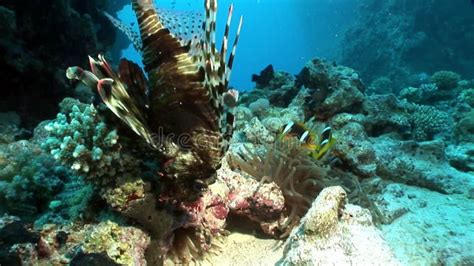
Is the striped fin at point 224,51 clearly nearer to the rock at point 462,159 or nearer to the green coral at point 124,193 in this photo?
the green coral at point 124,193

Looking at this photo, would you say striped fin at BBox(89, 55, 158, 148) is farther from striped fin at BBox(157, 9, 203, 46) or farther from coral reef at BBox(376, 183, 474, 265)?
coral reef at BBox(376, 183, 474, 265)

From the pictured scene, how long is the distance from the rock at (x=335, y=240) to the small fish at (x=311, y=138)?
148 cm

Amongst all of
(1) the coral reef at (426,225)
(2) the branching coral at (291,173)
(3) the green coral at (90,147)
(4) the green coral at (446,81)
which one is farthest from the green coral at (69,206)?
(4) the green coral at (446,81)

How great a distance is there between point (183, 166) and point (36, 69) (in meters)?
5.15

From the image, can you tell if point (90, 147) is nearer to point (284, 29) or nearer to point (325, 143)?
point (325, 143)

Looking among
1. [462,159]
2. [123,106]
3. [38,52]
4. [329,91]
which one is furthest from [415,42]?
[123,106]

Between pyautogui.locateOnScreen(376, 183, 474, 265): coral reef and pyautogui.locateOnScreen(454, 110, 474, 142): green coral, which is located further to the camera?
pyautogui.locateOnScreen(454, 110, 474, 142): green coral

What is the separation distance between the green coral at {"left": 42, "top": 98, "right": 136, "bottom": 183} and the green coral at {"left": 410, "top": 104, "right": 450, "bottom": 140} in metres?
6.95

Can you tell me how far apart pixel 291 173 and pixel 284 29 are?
123 m

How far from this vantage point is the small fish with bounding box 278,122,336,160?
4129mm

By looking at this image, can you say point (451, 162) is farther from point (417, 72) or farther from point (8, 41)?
point (417, 72)

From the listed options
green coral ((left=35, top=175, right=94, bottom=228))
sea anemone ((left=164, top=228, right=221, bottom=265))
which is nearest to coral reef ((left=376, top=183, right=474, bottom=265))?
sea anemone ((left=164, top=228, right=221, bottom=265))

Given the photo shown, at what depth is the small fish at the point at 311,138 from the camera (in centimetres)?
413

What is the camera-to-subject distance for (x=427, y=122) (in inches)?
314
